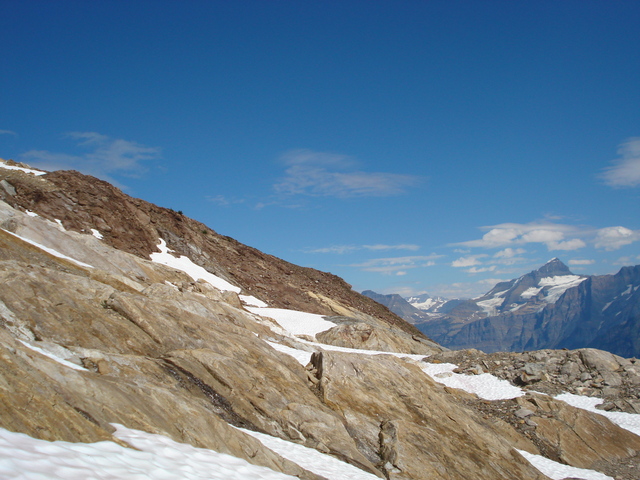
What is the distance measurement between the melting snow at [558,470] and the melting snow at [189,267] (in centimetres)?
3260

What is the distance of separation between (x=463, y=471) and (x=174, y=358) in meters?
11.7

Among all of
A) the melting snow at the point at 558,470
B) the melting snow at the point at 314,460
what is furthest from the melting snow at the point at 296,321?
the melting snow at the point at 314,460

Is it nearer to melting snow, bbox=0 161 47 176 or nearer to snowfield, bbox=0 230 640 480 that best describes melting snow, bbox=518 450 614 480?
snowfield, bbox=0 230 640 480

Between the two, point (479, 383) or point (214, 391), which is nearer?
point (214, 391)

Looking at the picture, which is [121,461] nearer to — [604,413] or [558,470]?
[558,470]

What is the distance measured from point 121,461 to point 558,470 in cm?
2014

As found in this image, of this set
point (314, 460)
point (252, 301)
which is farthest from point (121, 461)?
point (252, 301)

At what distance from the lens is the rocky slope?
8.96m

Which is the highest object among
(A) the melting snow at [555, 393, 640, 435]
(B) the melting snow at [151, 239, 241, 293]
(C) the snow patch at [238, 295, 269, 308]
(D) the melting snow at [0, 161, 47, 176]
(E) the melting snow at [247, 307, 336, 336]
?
(D) the melting snow at [0, 161, 47, 176]

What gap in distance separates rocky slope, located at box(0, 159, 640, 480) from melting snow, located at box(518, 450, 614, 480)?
1.78 ft

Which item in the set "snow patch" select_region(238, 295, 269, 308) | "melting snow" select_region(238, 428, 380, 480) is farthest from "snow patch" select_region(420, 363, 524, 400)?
"snow patch" select_region(238, 295, 269, 308)

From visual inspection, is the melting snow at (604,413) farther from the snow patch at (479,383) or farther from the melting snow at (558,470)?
the melting snow at (558,470)

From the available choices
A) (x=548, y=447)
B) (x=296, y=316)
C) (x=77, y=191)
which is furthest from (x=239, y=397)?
(x=77, y=191)

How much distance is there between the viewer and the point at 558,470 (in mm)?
19578
